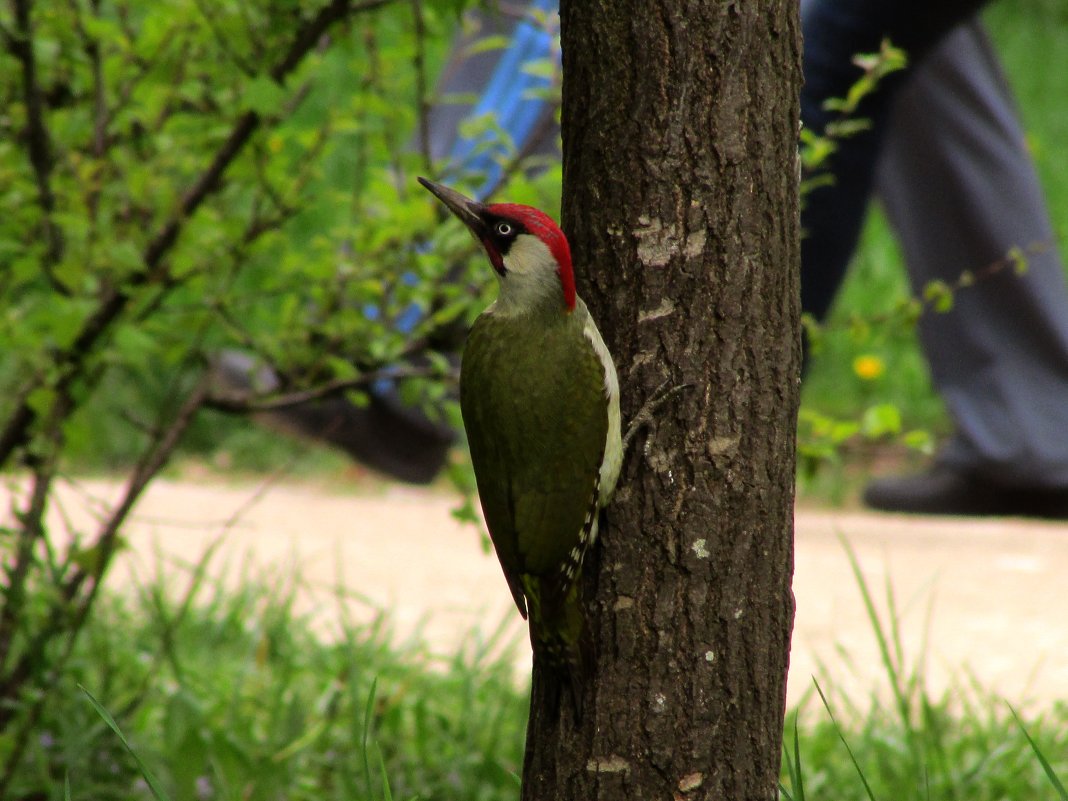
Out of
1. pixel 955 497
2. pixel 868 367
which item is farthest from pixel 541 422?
pixel 868 367

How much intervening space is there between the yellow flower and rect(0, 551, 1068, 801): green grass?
3.07m

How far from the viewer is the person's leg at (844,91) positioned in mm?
4531

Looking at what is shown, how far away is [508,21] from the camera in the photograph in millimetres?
6336

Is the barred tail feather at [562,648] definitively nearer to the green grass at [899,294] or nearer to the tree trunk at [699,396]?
A: the tree trunk at [699,396]

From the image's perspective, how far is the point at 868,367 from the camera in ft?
23.4

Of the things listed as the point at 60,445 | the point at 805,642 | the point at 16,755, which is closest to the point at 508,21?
the point at 805,642

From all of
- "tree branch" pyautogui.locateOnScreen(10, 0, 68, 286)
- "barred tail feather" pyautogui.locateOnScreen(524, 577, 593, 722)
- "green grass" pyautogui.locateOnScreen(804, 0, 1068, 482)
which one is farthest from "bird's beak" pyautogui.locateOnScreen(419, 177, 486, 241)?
"green grass" pyautogui.locateOnScreen(804, 0, 1068, 482)

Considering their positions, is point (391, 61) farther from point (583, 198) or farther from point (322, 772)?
point (322, 772)

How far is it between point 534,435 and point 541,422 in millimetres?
23

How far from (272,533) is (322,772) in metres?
2.53

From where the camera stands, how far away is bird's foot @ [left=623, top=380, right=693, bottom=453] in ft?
7.00

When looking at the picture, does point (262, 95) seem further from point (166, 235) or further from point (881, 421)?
point (881, 421)

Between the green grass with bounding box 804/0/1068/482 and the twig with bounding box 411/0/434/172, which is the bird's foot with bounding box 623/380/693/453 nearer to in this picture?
the twig with bounding box 411/0/434/172

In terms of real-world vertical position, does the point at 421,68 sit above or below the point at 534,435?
above
